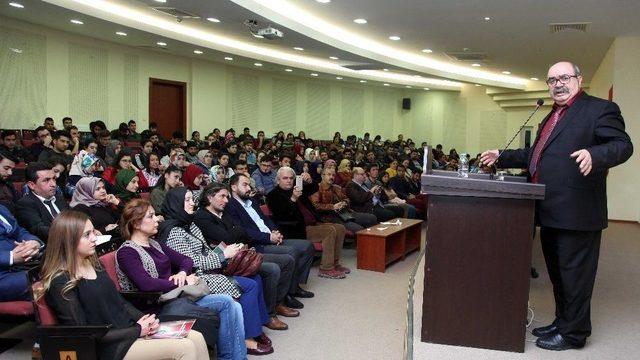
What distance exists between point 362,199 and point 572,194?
4.89 m

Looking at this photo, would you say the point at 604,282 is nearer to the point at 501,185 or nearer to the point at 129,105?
the point at 501,185

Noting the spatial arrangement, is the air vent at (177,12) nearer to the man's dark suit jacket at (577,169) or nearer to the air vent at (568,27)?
the air vent at (568,27)

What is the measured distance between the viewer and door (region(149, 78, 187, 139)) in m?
11.8

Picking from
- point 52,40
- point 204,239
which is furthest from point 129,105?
point 204,239

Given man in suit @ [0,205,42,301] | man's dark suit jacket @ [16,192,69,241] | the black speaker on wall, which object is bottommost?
man in suit @ [0,205,42,301]

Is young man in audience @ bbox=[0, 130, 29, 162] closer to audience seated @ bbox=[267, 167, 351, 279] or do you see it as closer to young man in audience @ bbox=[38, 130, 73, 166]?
young man in audience @ bbox=[38, 130, 73, 166]

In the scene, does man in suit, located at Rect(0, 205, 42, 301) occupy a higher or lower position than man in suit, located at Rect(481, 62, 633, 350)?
lower

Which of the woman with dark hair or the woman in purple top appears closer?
the woman with dark hair

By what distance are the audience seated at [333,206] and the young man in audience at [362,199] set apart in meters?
0.35

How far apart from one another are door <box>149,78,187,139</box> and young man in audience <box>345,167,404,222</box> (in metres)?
6.26

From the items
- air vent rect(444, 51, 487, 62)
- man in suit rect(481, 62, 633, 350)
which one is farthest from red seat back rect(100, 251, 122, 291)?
air vent rect(444, 51, 487, 62)

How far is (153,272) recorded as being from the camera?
3039 millimetres

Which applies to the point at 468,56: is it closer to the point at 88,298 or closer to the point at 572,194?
the point at 572,194

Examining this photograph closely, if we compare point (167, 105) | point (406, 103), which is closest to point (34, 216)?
point (167, 105)
